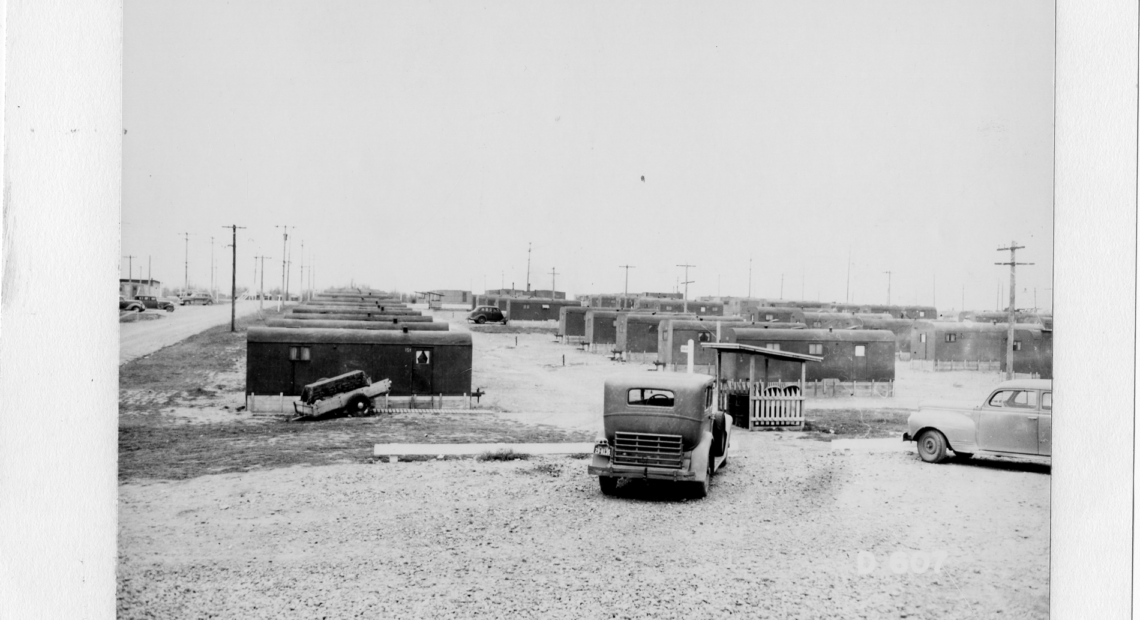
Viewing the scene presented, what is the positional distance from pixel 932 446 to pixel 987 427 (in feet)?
1.24

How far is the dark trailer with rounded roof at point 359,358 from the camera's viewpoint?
3.77 m

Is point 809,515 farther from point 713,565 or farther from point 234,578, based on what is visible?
point 234,578

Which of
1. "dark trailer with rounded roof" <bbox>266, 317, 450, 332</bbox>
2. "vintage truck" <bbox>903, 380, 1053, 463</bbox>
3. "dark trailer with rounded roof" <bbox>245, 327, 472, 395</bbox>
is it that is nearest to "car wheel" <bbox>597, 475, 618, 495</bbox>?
"dark trailer with rounded roof" <bbox>245, 327, 472, 395</bbox>

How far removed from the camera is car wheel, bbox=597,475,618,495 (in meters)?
3.89

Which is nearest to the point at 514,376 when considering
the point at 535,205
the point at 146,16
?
the point at 535,205

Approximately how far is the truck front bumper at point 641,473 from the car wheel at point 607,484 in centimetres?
5

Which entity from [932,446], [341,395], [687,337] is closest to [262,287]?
[341,395]

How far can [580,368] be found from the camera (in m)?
4.77

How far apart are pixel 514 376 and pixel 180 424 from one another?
2102mm

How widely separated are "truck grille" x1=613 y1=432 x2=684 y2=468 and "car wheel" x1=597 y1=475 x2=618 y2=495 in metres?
0.13

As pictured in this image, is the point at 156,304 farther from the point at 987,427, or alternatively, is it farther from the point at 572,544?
the point at 987,427

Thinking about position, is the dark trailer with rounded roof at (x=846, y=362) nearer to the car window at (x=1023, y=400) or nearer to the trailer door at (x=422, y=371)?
the car window at (x=1023, y=400)

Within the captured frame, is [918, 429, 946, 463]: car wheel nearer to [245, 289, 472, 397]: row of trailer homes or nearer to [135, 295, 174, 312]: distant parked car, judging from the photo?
[245, 289, 472, 397]: row of trailer homes

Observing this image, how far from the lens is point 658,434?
4.12 meters
